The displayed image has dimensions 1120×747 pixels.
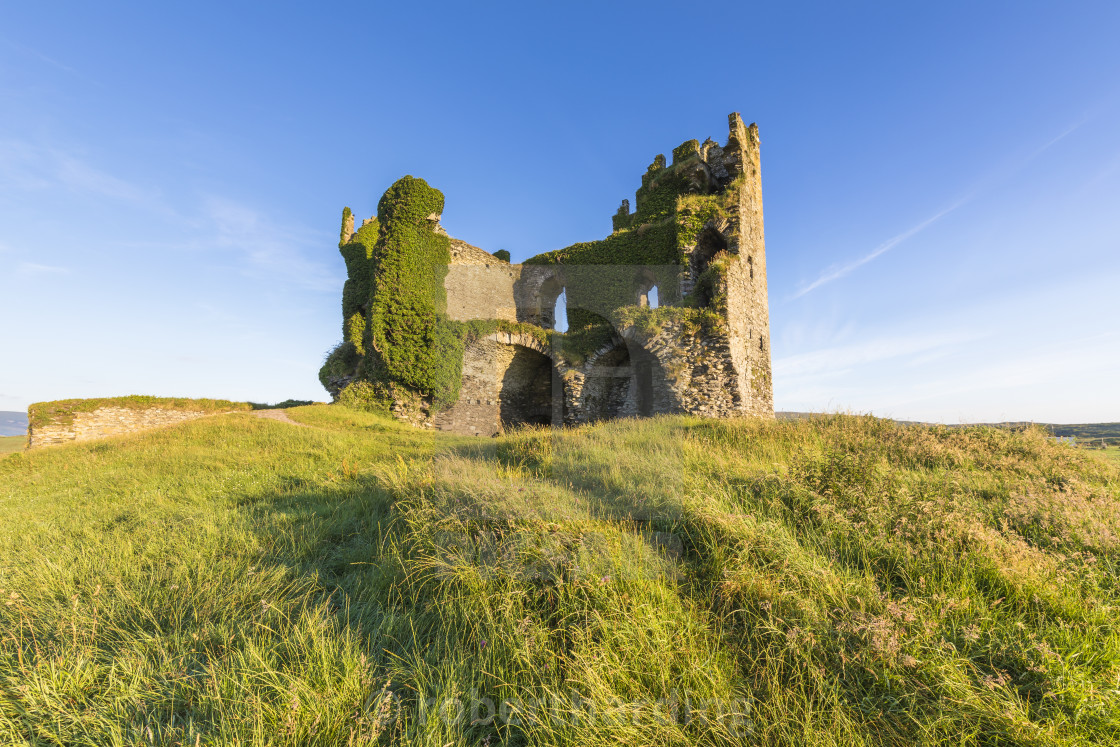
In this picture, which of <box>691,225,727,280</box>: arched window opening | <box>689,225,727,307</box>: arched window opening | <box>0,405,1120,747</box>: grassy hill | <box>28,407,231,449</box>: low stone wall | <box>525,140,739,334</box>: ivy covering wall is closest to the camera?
<box>0,405,1120,747</box>: grassy hill

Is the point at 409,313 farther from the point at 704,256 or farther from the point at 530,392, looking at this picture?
the point at 704,256

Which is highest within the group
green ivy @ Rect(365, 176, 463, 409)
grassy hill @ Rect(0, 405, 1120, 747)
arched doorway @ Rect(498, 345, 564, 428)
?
green ivy @ Rect(365, 176, 463, 409)

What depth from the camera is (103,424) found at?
16781mm

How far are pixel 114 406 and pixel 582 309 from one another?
1986 cm

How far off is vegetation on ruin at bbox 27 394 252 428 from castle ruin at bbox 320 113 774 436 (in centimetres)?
535

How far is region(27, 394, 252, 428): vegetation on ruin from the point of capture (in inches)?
622

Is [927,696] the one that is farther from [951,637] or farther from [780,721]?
[780,721]

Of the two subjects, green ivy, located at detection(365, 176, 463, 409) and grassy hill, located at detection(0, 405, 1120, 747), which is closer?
grassy hill, located at detection(0, 405, 1120, 747)

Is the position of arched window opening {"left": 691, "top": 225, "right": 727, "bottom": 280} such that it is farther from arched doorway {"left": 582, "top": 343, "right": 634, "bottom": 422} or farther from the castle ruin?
arched doorway {"left": 582, "top": 343, "right": 634, "bottom": 422}

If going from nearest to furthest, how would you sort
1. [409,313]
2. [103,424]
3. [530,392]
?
[103,424] < [409,313] < [530,392]

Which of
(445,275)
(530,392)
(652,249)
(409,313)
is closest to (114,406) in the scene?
(409,313)

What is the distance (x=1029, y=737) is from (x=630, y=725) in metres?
1.76

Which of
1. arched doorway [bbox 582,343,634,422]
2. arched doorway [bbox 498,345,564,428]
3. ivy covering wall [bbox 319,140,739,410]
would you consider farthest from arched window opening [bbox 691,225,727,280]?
arched doorway [bbox 498,345,564,428]

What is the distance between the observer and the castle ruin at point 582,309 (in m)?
15.9
